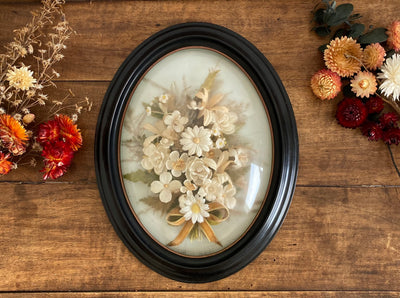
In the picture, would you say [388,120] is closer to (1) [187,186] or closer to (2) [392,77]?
(2) [392,77]

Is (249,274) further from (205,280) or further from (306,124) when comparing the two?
(306,124)

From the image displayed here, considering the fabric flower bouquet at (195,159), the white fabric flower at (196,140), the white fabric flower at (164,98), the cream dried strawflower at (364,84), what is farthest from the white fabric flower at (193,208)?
the cream dried strawflower at (364,84)

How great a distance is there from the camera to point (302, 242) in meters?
0.79

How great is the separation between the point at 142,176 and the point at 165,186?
7 cm

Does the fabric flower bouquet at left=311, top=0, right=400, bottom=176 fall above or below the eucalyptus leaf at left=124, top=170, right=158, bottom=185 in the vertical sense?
above

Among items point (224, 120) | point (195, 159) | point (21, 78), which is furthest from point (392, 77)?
point (21, 78)

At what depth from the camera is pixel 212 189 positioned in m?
0.75

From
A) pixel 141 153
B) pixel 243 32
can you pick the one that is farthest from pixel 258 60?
pixel 141 153

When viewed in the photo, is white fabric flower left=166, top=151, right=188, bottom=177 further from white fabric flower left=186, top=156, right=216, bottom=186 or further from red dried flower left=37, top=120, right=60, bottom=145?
red dried flower left=37, top=120, right=60, bottom=145

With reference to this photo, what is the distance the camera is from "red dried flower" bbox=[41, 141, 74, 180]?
75 cm

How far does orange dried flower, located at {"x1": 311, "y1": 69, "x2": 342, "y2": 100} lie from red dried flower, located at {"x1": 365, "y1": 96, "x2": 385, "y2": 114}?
84mm

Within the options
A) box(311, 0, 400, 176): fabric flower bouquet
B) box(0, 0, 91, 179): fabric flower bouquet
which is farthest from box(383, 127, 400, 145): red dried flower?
box(0, 0, 91, 179): fabric flower bouquet

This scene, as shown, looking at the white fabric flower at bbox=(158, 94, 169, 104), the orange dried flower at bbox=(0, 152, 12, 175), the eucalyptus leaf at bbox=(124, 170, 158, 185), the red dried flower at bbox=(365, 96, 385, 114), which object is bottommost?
the eucalyptus leaf at bbox=(124, 170, 158, 185)

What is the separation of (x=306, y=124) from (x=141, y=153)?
44 cm
